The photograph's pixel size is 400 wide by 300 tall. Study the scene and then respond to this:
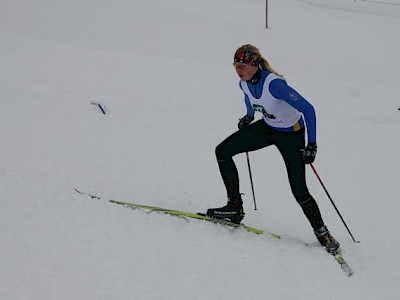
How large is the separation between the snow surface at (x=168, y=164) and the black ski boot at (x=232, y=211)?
0.18m

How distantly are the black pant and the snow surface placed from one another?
590 mm

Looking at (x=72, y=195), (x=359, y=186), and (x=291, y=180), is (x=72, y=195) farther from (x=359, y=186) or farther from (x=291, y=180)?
(x=359, y=186)

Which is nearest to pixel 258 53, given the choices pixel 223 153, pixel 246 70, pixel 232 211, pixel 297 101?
pixel 246 70

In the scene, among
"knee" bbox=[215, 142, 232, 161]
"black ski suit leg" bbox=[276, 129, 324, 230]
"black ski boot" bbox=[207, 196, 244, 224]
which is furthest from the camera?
"black ski boot" bbox=[207, 196, 244, 224]

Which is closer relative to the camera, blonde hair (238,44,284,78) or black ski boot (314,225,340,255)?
blonde hair (238,44,284,78)

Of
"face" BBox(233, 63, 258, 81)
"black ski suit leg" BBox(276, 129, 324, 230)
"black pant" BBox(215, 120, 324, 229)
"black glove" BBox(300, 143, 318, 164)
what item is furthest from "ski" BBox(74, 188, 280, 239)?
"face" BBox(233, 63, 258, 81)

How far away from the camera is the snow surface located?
4070 millimetres

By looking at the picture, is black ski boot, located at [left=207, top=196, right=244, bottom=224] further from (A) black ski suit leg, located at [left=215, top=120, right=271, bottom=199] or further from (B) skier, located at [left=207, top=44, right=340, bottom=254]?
(A) black ski suit leg, located at [left=215, top=120, right=271, bottom=199]

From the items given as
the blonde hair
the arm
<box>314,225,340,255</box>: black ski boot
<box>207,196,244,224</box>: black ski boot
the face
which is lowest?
<box>314,225,340,255</box>: black ski boot

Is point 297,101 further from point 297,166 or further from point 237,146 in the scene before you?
point 237,146

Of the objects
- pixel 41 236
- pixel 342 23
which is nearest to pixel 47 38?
pixel 41 236

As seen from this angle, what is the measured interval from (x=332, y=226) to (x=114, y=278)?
306 centimetres

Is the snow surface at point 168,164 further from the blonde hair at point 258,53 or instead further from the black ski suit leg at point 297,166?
the blonde hair at point 258,53

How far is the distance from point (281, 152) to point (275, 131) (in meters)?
0.25
